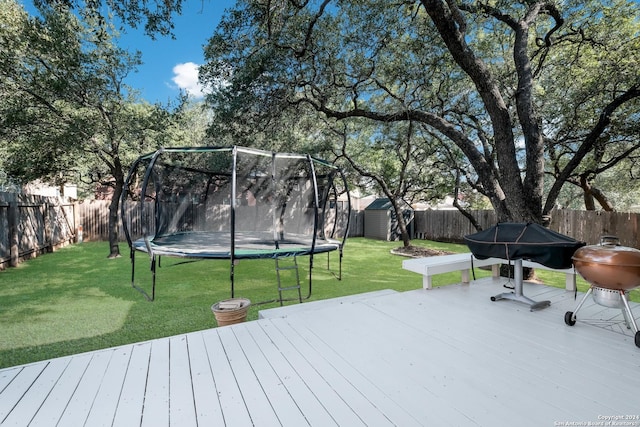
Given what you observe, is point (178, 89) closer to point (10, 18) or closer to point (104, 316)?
point (10, 18)

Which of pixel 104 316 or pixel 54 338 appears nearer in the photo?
pixel 54 338

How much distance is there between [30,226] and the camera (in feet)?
23.3

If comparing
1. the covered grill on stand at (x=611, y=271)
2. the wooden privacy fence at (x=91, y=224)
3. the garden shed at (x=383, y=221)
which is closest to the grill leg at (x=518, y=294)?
the covered grill on stand at (x=611, y=271)

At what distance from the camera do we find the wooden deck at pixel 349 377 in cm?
142

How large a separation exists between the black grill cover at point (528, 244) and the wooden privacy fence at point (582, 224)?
4826 millimetres

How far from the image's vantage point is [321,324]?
8.18 ft

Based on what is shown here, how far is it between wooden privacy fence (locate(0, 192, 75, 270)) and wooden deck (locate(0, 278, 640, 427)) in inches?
245

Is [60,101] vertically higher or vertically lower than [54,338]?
higher

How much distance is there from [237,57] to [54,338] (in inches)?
214

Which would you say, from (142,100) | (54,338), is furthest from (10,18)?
(54,338)

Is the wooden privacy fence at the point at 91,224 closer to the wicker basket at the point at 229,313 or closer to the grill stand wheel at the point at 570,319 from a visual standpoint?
the wicker basket at the point at 229,313

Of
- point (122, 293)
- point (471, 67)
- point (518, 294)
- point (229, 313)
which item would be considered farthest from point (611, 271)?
point (122, 293)

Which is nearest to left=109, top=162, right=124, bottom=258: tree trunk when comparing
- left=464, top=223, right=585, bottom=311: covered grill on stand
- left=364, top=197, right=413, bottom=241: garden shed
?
left=464, top=223, right=585, bottom=311: covered grill on stand

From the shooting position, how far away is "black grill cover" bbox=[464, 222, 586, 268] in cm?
249
